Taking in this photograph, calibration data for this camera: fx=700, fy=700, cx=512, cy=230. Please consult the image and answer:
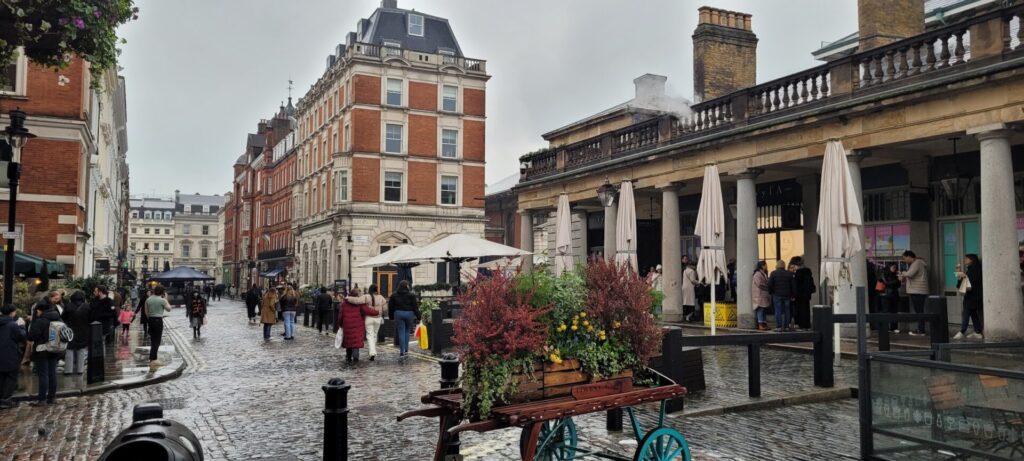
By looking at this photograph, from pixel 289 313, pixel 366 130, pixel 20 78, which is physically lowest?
pixel 289 313

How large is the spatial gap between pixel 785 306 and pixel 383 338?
10807 millimetres

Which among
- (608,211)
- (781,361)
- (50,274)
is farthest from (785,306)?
(50,274)

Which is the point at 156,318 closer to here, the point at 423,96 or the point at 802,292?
the point at 802,292

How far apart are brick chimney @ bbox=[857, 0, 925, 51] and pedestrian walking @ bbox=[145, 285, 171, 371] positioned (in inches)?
699

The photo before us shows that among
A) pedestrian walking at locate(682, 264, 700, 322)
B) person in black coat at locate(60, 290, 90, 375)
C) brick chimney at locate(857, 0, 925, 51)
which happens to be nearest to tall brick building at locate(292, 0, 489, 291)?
pedestrian walking at locate(682, 264, 700, 322)

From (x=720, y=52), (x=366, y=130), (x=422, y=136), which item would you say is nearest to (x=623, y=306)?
(x=720, y=52)

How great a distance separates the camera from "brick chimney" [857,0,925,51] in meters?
16.6

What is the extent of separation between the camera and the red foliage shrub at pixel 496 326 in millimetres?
4824

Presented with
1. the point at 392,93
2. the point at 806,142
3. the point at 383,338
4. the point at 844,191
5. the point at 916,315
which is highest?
the point at 392,93

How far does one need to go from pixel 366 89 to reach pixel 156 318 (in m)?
34.7

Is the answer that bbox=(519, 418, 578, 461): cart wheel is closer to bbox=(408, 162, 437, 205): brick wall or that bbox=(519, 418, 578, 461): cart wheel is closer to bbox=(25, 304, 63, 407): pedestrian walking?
bbox=(25, 304, 63, 407): pedestrian walking

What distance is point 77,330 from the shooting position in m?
13.1

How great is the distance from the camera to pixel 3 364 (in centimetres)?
987

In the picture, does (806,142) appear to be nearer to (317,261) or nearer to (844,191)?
(844,191)
